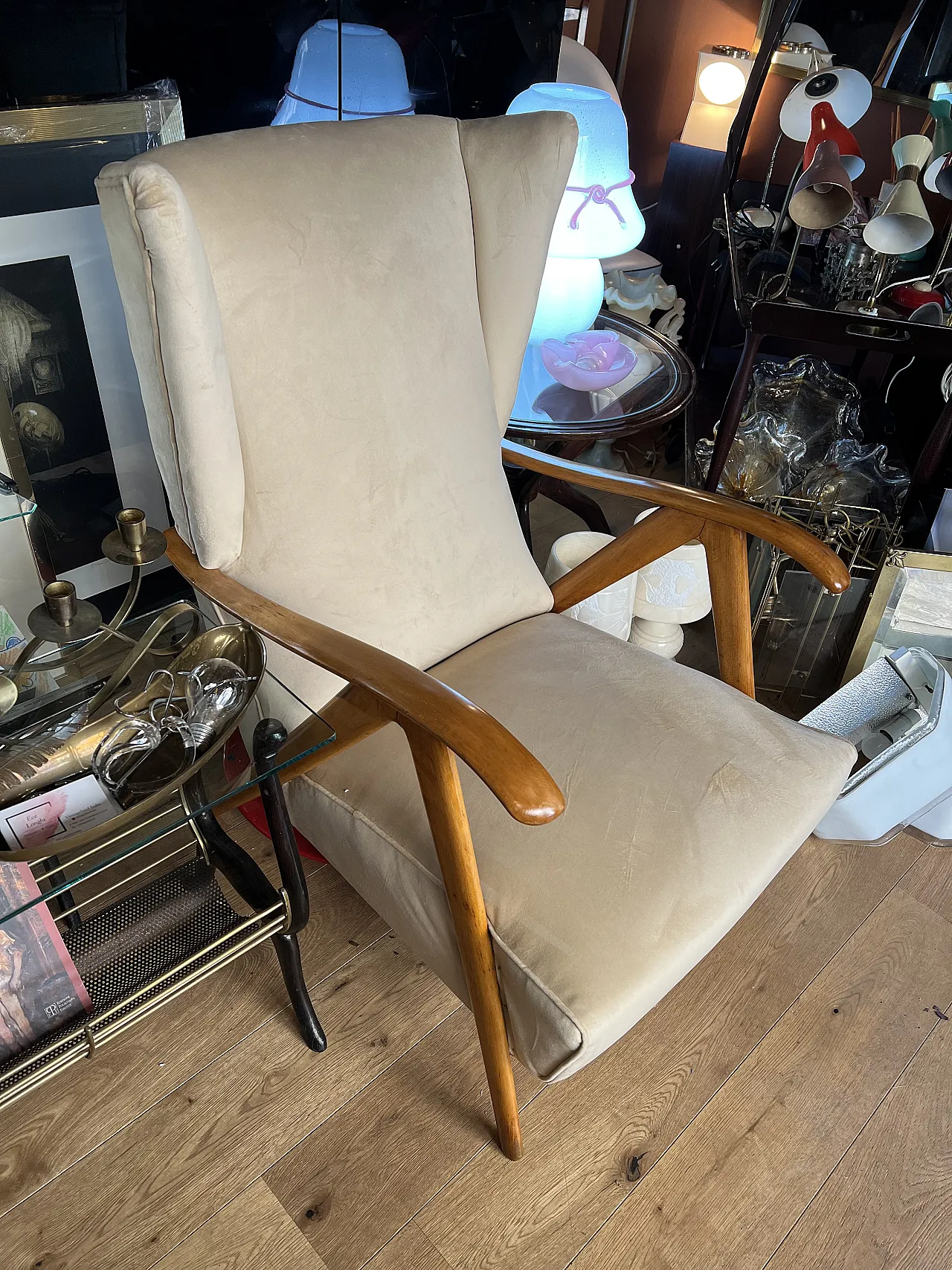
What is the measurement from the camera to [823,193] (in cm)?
133

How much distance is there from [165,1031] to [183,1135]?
0.14 m

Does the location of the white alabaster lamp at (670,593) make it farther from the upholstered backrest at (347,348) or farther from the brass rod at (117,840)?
the brass rod at (117,840)

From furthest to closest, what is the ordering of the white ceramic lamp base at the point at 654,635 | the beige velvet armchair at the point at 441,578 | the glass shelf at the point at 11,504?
the white ceramic lamp base at the point at 654,635, the glass shelf at the point at 11,504, the beige velvet armchair at the point at 441,578

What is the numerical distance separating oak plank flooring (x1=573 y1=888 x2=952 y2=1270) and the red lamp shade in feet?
3.75

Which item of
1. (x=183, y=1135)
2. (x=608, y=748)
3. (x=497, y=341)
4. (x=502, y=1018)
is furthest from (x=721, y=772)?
(x=183, y=1135)

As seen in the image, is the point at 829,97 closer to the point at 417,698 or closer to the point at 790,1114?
the point at 417,698

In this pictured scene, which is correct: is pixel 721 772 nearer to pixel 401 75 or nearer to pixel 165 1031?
pixel 165 1031

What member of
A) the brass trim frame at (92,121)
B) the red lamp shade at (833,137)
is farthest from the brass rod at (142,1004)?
the red lamp shade at (833,137)

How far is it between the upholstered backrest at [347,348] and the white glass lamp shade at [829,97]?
53 cm

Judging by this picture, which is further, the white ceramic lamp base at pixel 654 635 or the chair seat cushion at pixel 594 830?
the white ceramic lamp base at pixel 654 635

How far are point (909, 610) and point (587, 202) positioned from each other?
2.87 ft

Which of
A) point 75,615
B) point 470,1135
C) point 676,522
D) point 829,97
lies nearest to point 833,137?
point 829,97

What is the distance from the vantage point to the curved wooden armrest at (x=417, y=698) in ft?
2.42

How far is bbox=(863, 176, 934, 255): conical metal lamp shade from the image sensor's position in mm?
1345
